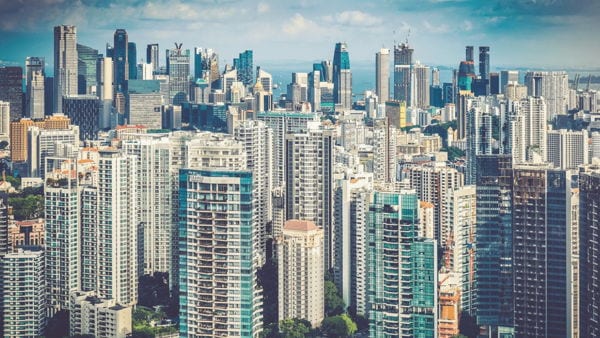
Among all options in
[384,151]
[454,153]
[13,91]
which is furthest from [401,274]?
[13,91]

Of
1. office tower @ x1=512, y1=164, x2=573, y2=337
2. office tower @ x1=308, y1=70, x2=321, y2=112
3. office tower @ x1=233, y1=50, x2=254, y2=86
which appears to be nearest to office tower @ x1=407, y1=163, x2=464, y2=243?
office tower @ x1=512, y1=164, x2=573, y2=337

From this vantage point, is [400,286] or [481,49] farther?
[481,49]

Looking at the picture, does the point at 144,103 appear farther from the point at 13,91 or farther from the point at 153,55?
the point at 13,91

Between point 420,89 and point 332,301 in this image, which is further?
point 420,89

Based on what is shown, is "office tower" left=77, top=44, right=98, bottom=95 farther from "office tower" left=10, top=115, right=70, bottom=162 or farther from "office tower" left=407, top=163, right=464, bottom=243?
"office tower" left=407, top=163, right=464, bottom=243

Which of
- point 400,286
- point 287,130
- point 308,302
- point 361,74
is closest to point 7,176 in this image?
point 287,130

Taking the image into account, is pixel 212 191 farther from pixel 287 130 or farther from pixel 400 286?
pixel 287 130
